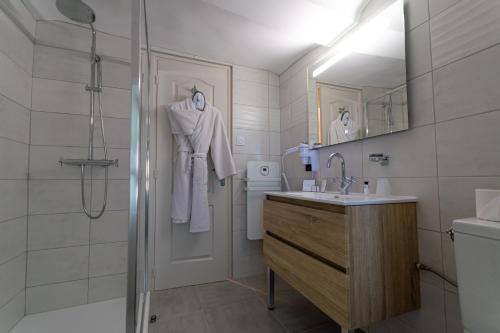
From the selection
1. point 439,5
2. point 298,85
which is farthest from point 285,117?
point 439,5

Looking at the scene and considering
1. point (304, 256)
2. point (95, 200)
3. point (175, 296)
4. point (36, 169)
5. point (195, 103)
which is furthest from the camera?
point (195, 103)

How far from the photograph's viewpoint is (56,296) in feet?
4.91

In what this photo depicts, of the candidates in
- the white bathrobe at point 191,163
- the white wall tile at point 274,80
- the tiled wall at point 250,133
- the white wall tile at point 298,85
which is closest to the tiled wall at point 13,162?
the white bathrobe at point 191,163

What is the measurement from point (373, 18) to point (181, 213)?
1960 mm

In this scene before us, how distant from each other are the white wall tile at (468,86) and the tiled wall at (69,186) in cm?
202

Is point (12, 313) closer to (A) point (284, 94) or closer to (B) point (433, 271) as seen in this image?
(B) point (433, 271)

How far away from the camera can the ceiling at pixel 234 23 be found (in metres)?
1.44

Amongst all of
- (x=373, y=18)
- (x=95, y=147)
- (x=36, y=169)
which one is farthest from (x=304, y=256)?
(x=36, y=169)

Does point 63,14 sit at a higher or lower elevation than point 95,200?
higher

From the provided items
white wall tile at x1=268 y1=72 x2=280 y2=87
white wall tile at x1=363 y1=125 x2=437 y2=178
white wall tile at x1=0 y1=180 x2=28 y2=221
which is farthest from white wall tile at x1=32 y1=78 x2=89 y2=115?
white wall tile at x1=363 y1=125 x2=437 y2=178

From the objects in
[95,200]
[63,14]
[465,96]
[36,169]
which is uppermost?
[63,14]

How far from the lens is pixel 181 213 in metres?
1.86

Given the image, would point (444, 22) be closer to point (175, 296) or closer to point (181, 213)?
point (181, 213)

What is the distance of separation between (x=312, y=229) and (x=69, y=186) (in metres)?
1.68
